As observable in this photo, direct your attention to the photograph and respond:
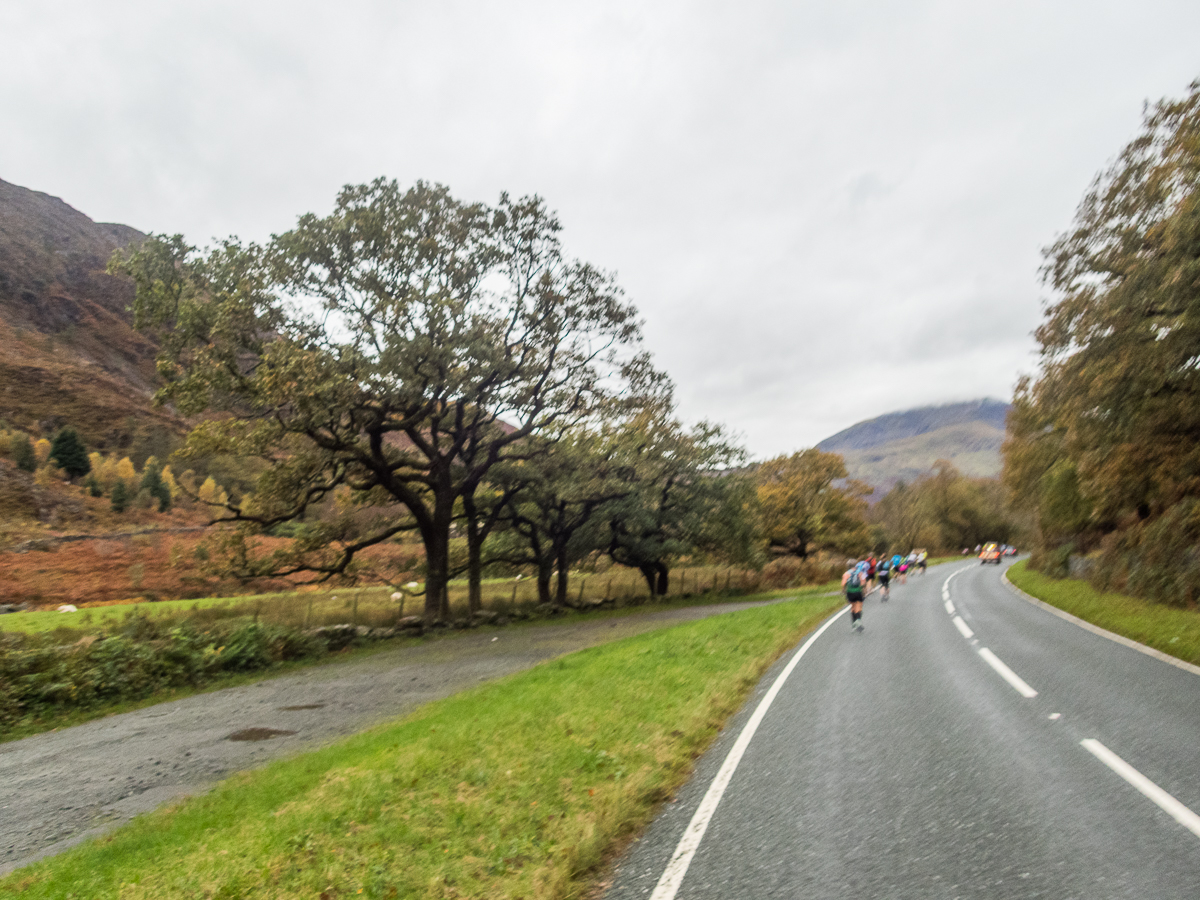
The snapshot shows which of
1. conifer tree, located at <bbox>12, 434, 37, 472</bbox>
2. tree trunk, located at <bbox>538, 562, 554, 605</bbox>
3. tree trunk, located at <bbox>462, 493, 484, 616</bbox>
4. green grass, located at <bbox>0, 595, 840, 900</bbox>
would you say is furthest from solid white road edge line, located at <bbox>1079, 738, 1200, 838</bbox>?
conifer tree, located at <bbox>12, 434, 37, 472</bbox>

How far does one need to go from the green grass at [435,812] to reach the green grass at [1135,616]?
8531 millimetres

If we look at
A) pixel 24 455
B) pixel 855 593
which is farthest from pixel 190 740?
pixel 24 455

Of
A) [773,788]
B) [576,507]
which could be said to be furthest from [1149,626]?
[576,507]

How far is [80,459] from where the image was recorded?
97062 millimetres

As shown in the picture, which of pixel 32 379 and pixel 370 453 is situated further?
pixel 32 379

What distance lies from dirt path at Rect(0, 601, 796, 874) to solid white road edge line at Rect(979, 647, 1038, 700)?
10461 mm

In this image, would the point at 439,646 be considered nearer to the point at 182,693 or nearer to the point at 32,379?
the point at 182,693

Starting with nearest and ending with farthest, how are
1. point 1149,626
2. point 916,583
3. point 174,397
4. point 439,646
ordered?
point 1149,626, point 174,397, point 439,646, point 916,583

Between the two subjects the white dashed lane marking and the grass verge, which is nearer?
the white dashed lane marking

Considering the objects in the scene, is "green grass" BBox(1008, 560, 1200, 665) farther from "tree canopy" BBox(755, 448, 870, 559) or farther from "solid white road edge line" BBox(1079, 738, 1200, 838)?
"tree canopy" BBox(755, 448, 870, 559)

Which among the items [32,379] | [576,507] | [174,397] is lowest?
[576,507]

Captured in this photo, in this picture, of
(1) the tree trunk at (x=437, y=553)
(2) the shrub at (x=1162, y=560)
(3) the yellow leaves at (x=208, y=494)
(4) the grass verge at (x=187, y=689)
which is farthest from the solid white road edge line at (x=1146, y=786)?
(1) the tree trunk at (x=437, y=553)

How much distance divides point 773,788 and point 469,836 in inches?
108

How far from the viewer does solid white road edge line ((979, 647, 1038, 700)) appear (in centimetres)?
927
